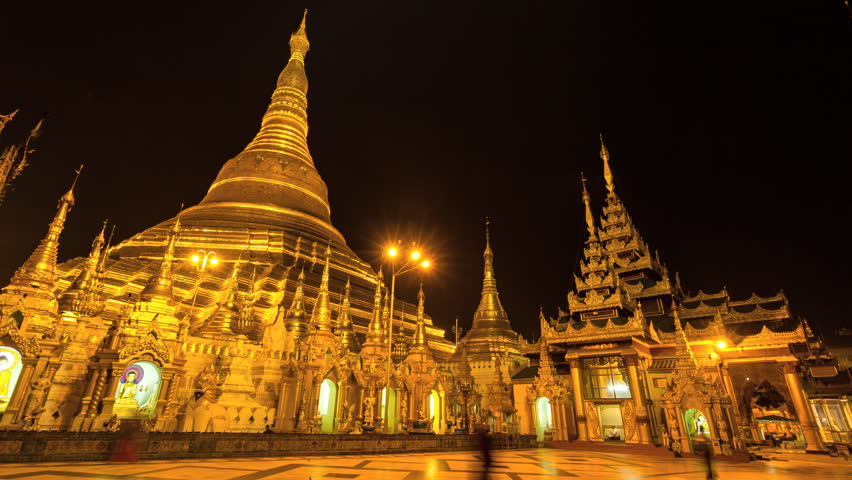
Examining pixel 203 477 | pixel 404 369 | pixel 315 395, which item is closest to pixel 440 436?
pixel 315 395

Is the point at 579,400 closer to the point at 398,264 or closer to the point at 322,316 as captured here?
the point at 398,264

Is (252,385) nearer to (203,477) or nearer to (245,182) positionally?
(203,477)

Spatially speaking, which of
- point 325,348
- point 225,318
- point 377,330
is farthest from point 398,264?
point 225,318

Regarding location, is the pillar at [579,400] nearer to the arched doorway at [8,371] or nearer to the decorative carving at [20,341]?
the decorative carving at [20,341]

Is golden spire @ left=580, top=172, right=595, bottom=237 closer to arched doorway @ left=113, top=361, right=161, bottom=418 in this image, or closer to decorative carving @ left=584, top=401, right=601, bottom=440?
decorative carving @ left=584, top=401, right=601, bottom=440

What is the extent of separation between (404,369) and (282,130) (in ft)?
105

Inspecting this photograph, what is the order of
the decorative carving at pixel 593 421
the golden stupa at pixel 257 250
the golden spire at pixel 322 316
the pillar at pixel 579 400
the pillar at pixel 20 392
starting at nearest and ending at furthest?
the pillar at pixel 20 392 < the golden spire at pixel 322 316 < the decorative carving at pixel 593 421 < the pillar at pixel 579 400 < the golden stupa at pixel 257 250

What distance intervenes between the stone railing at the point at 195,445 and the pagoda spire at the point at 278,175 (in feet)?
87.7

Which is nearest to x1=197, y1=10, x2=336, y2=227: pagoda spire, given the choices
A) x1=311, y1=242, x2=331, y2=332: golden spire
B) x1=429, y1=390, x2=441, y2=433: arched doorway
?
x1=311, y1=242, x2=331, y2=332: golden spire

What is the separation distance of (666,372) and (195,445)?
2348cm

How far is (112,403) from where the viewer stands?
13.7 m

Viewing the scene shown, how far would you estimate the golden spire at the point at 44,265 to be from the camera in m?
17.4

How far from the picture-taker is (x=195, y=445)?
11258 mm

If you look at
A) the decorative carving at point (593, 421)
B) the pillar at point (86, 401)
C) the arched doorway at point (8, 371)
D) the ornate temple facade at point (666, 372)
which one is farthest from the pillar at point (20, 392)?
the decorative carving at point (593, 421)
